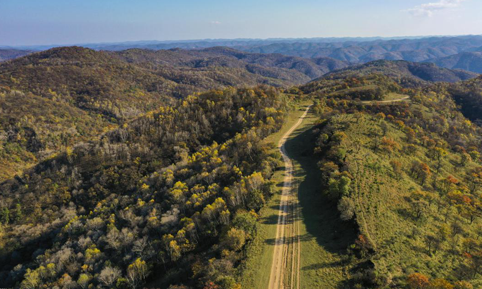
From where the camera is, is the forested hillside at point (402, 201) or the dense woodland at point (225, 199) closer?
the forested hillside at point (402, 201)

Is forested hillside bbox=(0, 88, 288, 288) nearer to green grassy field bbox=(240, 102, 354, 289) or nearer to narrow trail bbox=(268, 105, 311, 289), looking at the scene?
green grassy field bbox=(240, 102, 354, 289)

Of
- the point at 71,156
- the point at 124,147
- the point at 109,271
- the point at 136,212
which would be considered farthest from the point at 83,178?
the point at 109,271

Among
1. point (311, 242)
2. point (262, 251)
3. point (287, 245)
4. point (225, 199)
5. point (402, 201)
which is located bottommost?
point (262, 251)

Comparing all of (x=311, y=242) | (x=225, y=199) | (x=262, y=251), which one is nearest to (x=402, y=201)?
(x=311, y=242)

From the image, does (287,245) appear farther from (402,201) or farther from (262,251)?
(402,201)

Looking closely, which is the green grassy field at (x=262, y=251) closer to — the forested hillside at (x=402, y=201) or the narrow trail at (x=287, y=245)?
the narrow trail at (x=287, y=245)

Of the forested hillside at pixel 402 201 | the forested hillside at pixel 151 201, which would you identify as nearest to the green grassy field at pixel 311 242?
the forested hillside at pixel 402 201
